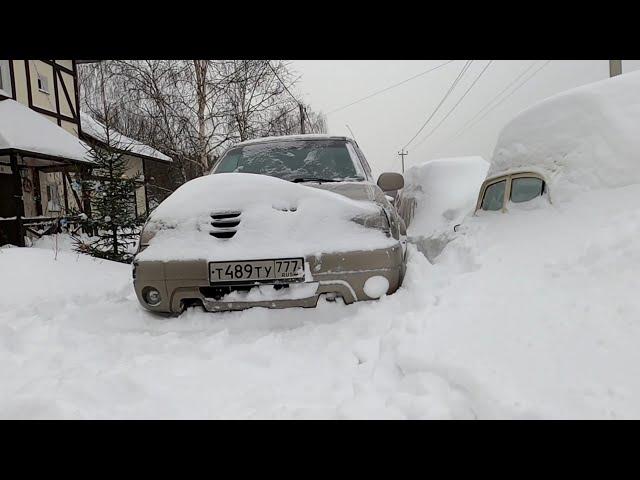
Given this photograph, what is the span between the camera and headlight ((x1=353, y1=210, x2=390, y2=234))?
8.16ft

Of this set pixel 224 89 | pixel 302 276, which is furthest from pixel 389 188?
pixel 224 89

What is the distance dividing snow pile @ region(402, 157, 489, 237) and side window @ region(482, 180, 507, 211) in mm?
640

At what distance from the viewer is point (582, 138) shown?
3604mm

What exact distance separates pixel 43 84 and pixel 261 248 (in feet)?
49.7

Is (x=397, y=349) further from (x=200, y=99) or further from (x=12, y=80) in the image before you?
(x=12, y=80)

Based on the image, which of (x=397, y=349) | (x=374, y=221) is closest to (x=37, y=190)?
(x=374, y=221)

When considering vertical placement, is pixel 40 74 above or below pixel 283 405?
above

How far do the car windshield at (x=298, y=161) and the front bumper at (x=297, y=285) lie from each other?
119 cm

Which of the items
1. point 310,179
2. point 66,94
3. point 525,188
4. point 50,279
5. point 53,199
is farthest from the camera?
point 66,94

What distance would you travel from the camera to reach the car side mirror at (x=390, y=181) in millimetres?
3574

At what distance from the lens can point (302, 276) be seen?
7.54 ft

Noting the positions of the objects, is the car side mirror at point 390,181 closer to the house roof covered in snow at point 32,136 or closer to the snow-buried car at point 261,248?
the snow-buried car at point 261,248
